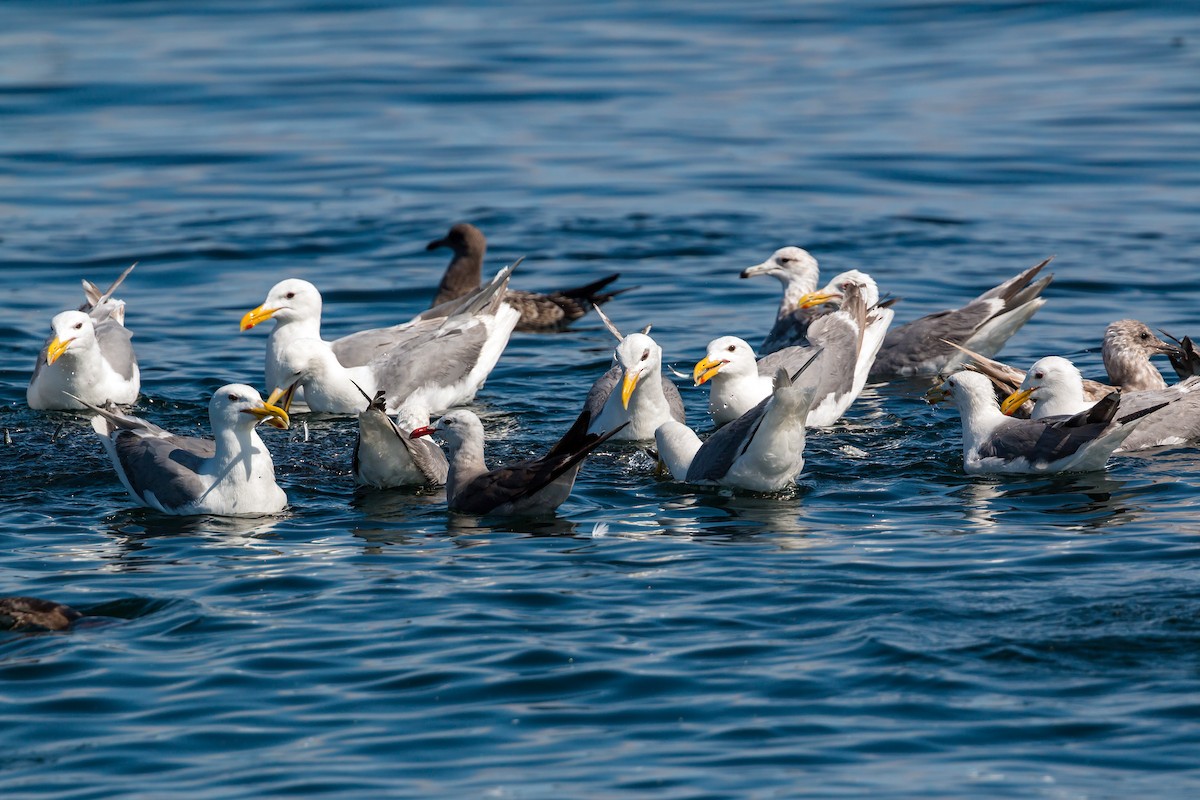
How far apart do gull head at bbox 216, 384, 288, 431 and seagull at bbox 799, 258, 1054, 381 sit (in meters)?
6.01

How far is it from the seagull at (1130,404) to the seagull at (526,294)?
6011mm

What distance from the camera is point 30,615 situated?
7828 mm

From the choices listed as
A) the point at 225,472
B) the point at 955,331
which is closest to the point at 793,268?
the point at 955,331

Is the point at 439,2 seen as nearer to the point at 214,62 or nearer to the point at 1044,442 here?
the point at 214,62

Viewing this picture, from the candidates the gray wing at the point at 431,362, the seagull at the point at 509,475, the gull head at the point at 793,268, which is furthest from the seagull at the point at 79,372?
the gull head at the point at 793,268

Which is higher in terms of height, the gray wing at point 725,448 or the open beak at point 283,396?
the open beak at point 283,396

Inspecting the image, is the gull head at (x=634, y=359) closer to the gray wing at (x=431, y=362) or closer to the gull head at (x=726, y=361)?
the gull head at (x=726, y=361)

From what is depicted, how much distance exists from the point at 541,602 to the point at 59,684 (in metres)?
2.21

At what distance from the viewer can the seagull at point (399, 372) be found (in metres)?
13.1

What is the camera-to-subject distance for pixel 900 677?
7.13 m

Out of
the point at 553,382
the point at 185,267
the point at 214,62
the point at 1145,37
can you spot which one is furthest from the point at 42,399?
the point at 1145,37

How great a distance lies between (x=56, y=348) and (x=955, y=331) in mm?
7034

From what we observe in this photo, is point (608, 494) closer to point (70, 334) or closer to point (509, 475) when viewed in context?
point (509, 475)

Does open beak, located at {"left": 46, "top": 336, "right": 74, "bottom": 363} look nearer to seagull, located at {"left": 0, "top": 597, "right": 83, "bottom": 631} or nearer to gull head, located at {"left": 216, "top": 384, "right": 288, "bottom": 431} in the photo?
gull head, located at {"left": 216, "top": 384, "right": 288, "bottom": 431}
